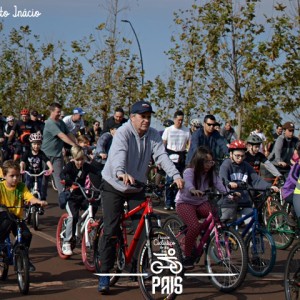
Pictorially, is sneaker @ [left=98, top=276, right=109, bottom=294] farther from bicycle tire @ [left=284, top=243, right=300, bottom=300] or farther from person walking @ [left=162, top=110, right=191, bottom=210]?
person walking @ [left=162, top=110, right=191, bottom=210]

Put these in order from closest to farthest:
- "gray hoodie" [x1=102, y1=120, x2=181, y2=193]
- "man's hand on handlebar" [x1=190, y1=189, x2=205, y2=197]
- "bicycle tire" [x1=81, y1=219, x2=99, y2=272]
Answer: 1. "gray hoodie" [x1=102, y1=120, x2=181, y2=193]
2. "man's hand on handlebar" [x1=190, y1=189, x2=205, y2=197]
3. "bicycle tire" [x1=81, y1=219, x2=99, y2=272]

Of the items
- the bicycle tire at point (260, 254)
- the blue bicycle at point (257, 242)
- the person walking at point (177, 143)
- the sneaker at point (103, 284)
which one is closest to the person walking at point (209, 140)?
the person walking at point (177, 143)

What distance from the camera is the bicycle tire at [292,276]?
704 cm

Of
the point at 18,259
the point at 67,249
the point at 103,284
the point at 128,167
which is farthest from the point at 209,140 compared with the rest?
the point at 18,259

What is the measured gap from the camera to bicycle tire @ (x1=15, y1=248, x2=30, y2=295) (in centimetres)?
790

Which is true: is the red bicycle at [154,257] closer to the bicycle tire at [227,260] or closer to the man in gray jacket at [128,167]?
the man in gray jacket at [128,167]

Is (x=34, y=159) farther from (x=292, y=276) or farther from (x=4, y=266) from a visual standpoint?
(x=292, y=276)

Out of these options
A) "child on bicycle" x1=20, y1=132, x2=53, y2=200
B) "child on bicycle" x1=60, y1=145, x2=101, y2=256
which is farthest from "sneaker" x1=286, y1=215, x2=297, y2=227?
"child on bicycle" x1=20, y1=132, x2=53, y2=200

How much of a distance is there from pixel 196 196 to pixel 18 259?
2124 mm

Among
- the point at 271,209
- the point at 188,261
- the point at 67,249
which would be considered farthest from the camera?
the point at 271,209

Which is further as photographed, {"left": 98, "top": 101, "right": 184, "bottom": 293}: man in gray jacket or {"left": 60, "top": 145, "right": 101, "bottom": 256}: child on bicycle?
{"left": 60, "top": 145, "right": 101, "bottom": 256}: child on bicycle

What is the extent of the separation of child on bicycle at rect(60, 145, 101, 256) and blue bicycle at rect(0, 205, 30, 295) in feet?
5.56

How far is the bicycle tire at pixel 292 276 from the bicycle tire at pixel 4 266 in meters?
3.03

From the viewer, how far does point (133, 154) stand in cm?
793
